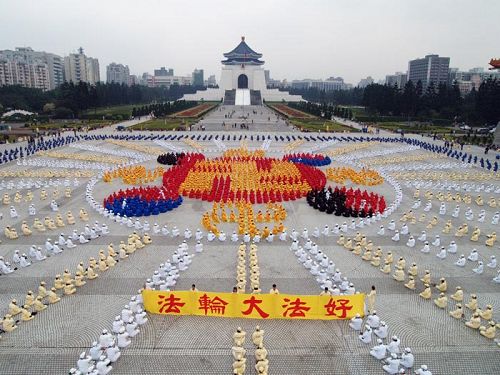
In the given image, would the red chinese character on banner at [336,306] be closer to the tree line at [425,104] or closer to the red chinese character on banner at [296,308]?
the red chinese character on banner at [296,308]

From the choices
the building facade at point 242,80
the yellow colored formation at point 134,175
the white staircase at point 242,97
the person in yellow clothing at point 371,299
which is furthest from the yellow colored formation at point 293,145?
the building facade at point 242,80

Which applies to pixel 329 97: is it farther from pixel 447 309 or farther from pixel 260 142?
pixel 447 309

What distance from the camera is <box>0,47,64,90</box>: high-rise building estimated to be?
10803cm

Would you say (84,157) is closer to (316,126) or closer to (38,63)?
(316,126)

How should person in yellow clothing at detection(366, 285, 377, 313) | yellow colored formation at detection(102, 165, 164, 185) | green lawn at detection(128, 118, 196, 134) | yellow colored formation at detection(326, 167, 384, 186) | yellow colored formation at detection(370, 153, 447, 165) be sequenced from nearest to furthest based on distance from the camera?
person in yellow clothing at detection(366, 285, 377, 313) → yellow colored formation at detection(102, 165, 164, 185) → yellow colored formation at detection(326, 167, 384, 186) → yellow colored formation at detection(370, 153, 447, 165) → green lawn at detection(128, 118, 196, 134)

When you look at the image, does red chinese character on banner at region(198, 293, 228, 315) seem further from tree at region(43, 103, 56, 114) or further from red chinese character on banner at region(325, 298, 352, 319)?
tree at region(43, 103, 56, 114)

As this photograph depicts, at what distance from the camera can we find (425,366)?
23.7 feet

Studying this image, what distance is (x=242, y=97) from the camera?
87938 millimetres

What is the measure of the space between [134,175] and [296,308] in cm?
1466

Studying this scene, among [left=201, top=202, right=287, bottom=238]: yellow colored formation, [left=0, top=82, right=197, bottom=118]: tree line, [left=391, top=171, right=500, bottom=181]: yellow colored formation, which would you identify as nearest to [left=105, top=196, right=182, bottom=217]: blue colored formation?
[left=201, top=202, right=287, bottom=238]: yellow colored formation

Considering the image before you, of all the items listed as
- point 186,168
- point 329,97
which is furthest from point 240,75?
point 186,168

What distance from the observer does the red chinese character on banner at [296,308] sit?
8.94 m

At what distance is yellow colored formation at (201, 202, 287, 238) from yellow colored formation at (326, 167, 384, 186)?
5938mm

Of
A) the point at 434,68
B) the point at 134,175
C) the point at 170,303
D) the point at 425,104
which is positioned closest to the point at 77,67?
the point at 425,104
